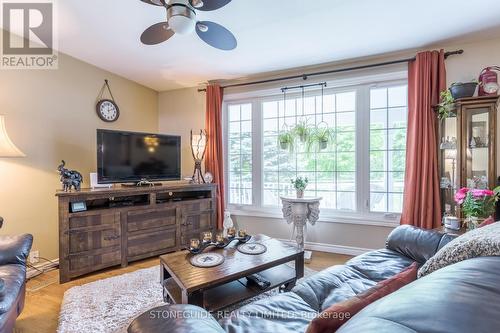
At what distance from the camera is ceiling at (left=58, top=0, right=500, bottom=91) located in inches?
91.8

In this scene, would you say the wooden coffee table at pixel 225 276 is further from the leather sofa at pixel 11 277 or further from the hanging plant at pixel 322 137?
the hanging plant at pixel 322 137

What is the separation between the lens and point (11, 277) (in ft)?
5.56

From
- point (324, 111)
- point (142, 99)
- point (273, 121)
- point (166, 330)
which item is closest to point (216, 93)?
point (273, 121)

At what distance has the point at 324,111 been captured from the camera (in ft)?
11.9

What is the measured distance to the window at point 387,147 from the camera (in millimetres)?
3219

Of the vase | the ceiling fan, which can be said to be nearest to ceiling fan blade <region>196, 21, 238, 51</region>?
the ceiling fan

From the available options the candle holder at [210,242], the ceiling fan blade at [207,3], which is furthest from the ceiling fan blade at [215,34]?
the candle holder at [210,242]

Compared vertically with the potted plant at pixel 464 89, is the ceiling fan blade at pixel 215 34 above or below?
above

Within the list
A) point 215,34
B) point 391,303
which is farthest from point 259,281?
point 215,34

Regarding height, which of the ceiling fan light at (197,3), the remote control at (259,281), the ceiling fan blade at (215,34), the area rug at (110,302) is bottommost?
the area rug at (110,302)

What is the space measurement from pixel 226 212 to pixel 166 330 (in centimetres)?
298

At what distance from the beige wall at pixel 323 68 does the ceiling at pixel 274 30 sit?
262 millimetres

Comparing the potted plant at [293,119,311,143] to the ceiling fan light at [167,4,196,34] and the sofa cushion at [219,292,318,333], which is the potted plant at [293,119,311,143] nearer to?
the ceiling fan light at [167,4,196,34]

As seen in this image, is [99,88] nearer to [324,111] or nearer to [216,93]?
[216,93]
